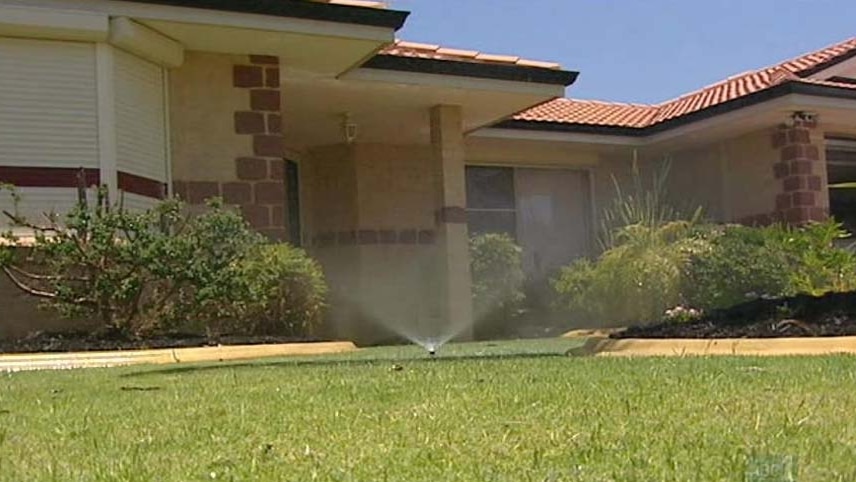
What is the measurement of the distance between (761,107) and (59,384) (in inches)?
514

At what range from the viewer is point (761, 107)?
55.2 feet

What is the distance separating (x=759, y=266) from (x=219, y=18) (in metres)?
7.42

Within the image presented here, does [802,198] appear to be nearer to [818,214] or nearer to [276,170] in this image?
[818,214]

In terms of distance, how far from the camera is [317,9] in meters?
11.9

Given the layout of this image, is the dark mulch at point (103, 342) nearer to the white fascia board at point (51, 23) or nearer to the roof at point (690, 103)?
the white fascia board at point (51, 23)

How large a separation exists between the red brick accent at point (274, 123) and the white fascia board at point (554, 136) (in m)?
5.14

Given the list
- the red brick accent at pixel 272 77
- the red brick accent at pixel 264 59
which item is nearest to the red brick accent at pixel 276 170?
the red brick accent at pixel 272 77

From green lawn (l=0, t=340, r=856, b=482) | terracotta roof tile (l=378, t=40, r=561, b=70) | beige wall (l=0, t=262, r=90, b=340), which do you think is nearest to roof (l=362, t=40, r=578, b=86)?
terracotta roof tile (l=378, t=40, r=561, b=70)

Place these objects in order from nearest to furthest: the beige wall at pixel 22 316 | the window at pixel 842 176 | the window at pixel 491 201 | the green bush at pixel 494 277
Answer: the beige wall at pixel 22 316, the green bush at pixel 494 277, the window at pixel 491 201, the window at pixel 842 176

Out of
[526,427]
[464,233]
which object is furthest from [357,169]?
[526,427]

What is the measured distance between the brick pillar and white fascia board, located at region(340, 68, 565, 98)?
461 cm

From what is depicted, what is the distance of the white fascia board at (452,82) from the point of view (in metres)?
13.9

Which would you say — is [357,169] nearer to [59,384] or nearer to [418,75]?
[418,75]

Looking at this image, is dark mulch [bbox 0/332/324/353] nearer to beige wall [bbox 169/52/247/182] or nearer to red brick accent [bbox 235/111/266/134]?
beige wall [bbox 169/52/247/182]
